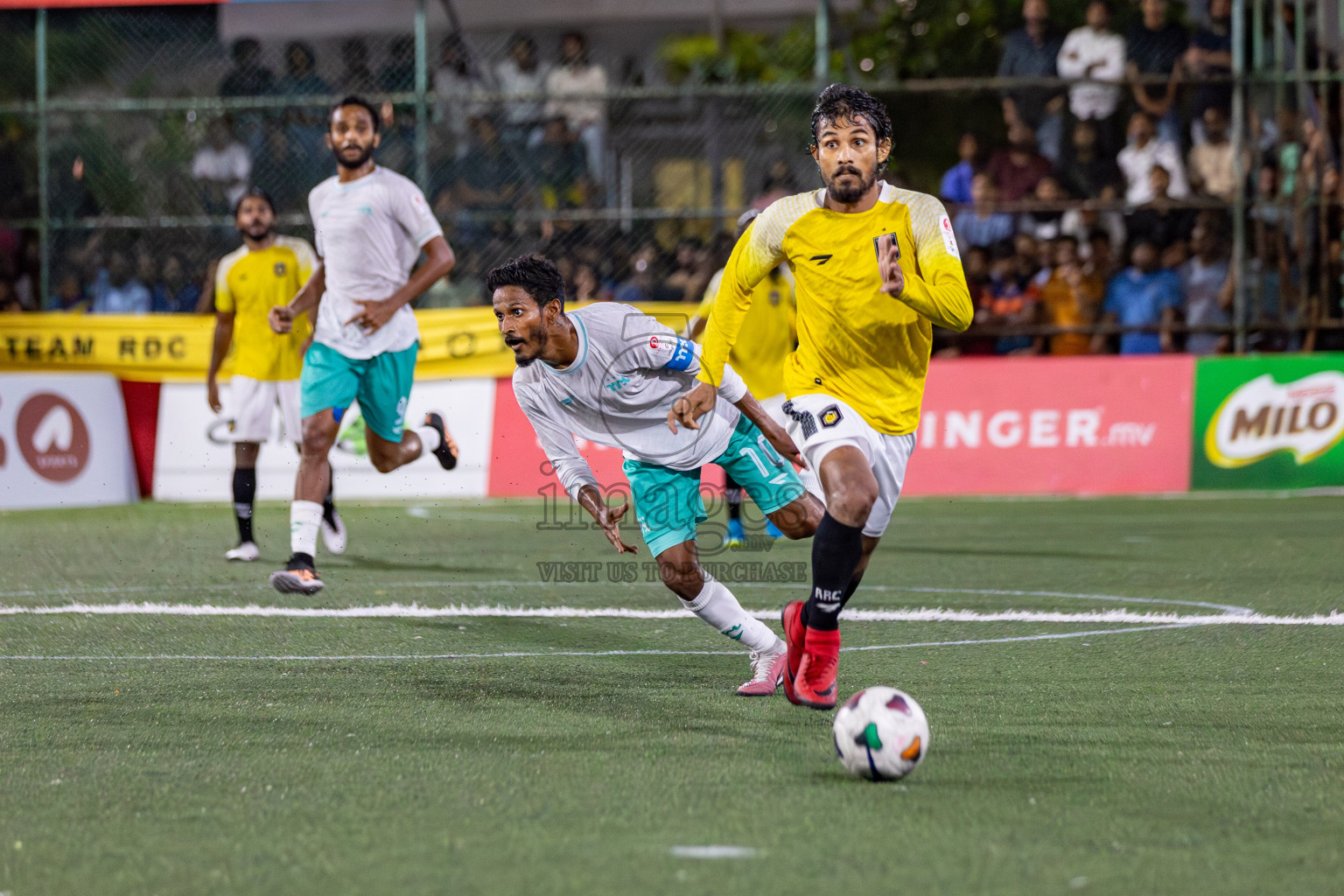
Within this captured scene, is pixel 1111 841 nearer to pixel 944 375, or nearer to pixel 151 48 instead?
pixel 944 375

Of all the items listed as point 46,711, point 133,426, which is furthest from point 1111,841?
point 133,426

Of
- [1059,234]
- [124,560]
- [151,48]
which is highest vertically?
[151,48]

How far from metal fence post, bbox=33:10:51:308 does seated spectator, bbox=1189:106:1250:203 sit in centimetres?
1082

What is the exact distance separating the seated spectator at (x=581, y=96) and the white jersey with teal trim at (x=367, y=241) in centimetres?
641

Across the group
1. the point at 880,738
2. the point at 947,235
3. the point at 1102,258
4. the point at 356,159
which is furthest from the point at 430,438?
the point at 1102,258

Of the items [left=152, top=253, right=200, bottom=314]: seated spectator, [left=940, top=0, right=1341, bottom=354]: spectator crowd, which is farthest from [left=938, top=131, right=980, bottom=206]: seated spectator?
[left=152, top=253, right=200, bottom=314]: seated spectator

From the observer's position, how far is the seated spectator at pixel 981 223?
14.2 metres

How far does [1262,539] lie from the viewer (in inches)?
398

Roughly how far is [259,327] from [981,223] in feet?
23.0

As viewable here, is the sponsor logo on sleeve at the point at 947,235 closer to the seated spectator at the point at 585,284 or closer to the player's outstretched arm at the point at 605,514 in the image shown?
the player's outstretched arm at the point at 605,514

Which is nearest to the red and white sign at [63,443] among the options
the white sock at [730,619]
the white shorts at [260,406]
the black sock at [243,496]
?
the white shorts at [260,406]

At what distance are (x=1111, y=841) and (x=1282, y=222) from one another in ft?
39.5

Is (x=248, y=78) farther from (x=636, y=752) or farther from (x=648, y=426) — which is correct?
(x=636, y=752)

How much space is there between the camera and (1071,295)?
14375 millimetres
